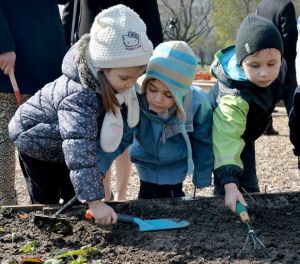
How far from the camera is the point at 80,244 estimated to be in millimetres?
2590

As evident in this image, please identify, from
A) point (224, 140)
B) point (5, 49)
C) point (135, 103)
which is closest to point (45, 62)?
point (5, 49)

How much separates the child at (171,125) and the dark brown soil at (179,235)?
23cm

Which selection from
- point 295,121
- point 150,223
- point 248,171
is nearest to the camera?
point 150,223

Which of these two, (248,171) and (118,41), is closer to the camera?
(118,41)

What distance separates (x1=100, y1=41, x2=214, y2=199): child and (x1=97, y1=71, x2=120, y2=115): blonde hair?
274 mm

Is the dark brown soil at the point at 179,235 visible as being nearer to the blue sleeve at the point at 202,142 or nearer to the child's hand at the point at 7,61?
the blue sleeve at the point at 202,142

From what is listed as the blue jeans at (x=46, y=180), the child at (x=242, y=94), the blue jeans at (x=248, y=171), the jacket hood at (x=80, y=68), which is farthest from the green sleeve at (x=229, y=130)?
the blue jeans at (x=46, y=180)

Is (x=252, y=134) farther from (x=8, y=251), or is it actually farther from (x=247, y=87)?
(x=8, y=251)

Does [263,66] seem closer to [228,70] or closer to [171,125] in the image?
[228,70]

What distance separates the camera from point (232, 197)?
2838mm

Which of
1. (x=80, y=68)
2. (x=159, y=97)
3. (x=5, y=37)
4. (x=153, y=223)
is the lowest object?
(x=153, y=223)

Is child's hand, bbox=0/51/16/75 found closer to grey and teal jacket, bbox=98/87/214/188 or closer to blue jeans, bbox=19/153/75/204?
blue jeans, bbox=19/153/75/204

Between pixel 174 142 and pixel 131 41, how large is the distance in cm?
69

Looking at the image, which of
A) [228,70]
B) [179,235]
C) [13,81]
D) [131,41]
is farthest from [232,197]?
[13,81]
